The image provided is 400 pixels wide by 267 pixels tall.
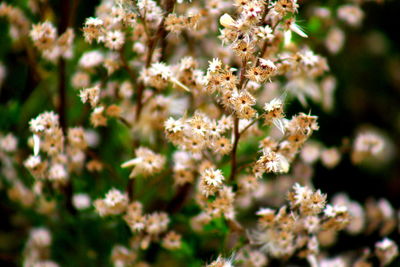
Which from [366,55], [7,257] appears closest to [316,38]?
[366,55]

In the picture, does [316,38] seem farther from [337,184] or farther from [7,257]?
[7,257]

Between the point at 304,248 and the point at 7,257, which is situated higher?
the point at 7,257

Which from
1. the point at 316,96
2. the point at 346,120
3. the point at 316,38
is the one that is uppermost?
the point at 316,38

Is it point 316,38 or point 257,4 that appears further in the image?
point 316,38

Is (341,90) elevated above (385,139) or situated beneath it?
elevated above

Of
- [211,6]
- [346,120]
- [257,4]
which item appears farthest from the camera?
[346,120]

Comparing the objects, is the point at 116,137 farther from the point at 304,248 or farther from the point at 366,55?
the point at 366,55

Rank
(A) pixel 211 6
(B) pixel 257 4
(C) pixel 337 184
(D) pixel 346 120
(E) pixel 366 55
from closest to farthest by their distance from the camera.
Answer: (B) pixel 257 4 < (A) pixel 211 6 < (C) pixel 337 184 < (D) pixel 346 120 < (E) pixel 366 55

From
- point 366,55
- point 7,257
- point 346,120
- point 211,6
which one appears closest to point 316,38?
point 211,6

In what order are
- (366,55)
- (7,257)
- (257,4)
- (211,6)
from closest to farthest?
(257,4) < (211,6) < (7,257) < (366,55)
